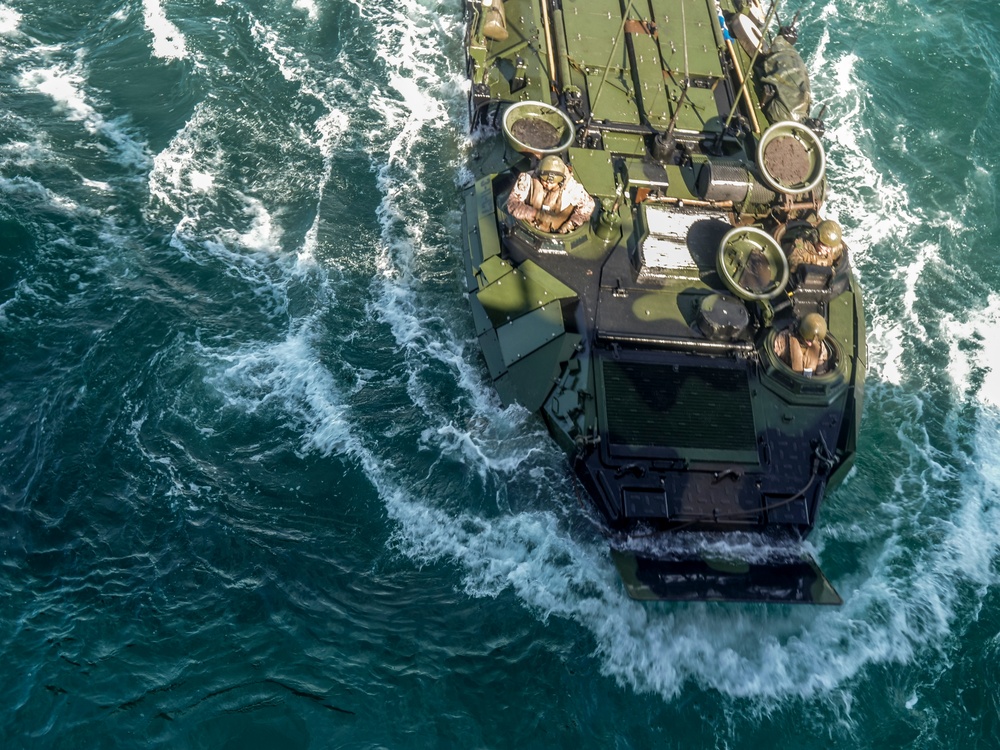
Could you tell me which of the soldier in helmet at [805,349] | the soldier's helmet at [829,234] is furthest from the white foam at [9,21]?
the soldier in helmet at [805,349]

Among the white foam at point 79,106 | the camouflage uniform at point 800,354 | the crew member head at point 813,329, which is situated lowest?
the white foam at point 79,106

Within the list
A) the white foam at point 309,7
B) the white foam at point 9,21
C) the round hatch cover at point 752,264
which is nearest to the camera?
the round hatch cover at point 752,264

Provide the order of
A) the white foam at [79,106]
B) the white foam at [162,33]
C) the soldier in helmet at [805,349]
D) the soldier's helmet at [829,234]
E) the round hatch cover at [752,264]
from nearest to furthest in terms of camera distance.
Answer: the soldier in helmet at [805,349]
the round hatch cover at [752,264]
the soldier's helmet at [829,234]
the white foam at [79,106]
the white foam at [162,33]

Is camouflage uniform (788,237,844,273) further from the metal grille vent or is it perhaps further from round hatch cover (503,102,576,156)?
round hatch cover (503,102,576,156)

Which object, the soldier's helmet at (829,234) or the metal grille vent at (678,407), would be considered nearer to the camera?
the metal grille vent at (678,407)

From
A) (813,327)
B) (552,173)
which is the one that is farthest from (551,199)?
(813,327)

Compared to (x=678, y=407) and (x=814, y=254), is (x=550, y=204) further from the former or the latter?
(x=814, y=254)

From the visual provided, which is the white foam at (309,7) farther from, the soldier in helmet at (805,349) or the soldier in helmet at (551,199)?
the soldier in helmet at (805,349)
